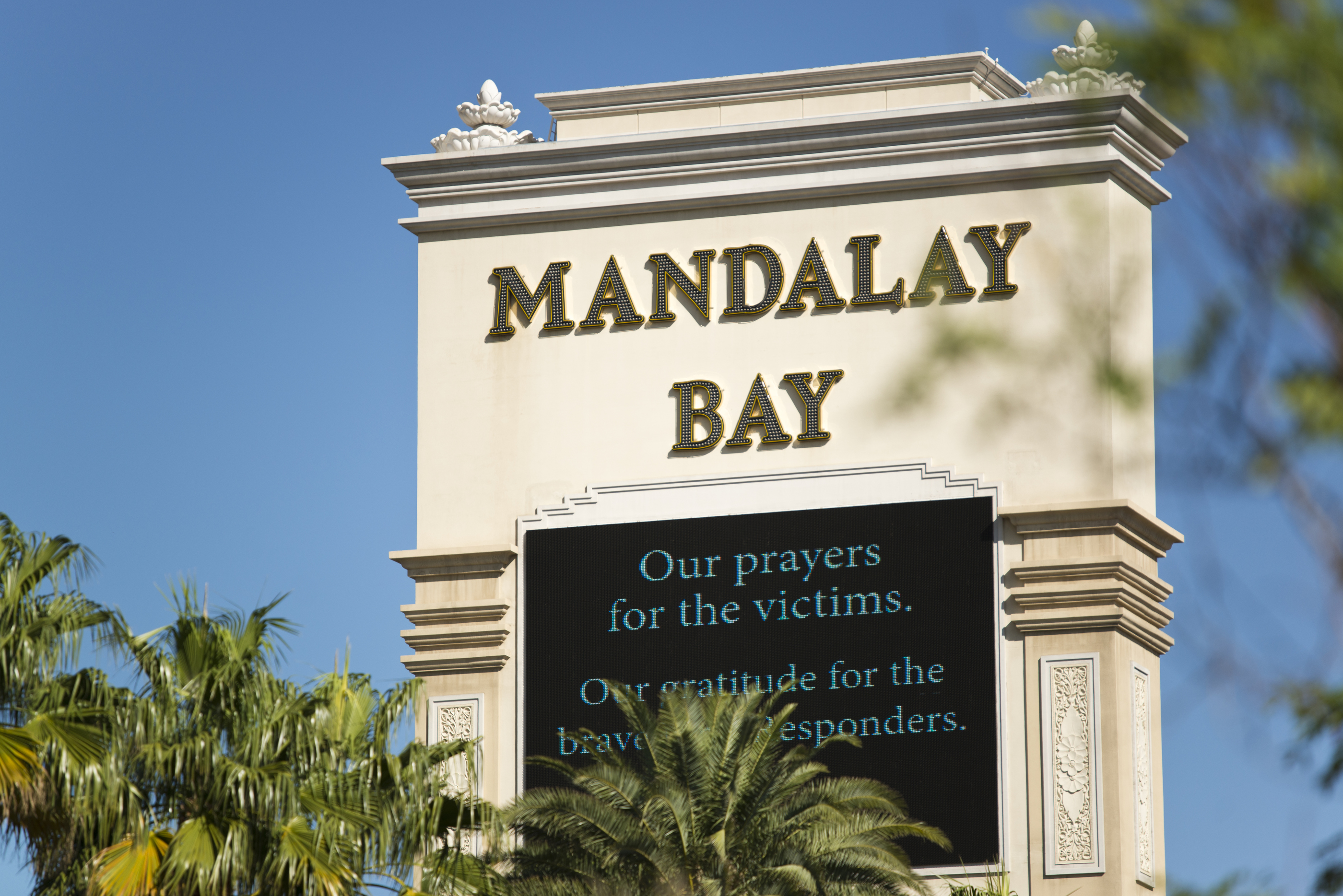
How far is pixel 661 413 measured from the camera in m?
39.1

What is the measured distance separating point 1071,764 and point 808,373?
7104mm

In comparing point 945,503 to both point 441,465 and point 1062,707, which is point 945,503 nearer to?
point 1062,707

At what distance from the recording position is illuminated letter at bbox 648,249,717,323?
39.1m

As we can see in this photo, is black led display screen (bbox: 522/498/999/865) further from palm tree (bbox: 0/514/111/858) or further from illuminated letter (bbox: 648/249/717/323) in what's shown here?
palm tree (bbox: 0/514/111/858)

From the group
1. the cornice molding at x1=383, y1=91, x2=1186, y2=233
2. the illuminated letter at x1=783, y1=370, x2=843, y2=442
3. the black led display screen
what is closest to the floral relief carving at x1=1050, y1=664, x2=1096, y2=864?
the black led display screen

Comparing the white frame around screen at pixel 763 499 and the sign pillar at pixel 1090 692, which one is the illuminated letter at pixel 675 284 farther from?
the sign pillar at pixel 1090 692

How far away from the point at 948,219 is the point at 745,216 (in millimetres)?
3201

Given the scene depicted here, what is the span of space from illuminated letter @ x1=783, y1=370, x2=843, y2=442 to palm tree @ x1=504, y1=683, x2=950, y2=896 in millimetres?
7673

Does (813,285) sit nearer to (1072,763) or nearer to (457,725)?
(1072,763)

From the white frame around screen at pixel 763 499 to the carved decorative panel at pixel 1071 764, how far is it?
0.66 m

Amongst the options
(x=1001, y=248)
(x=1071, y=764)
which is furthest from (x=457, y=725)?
(x=1001, y=248)

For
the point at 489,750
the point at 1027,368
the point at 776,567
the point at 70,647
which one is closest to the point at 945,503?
the point at 776,567

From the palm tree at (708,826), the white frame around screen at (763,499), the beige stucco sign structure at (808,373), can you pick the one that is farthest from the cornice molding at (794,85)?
the palm tree at (708,826)

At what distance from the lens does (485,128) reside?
1619 inches
